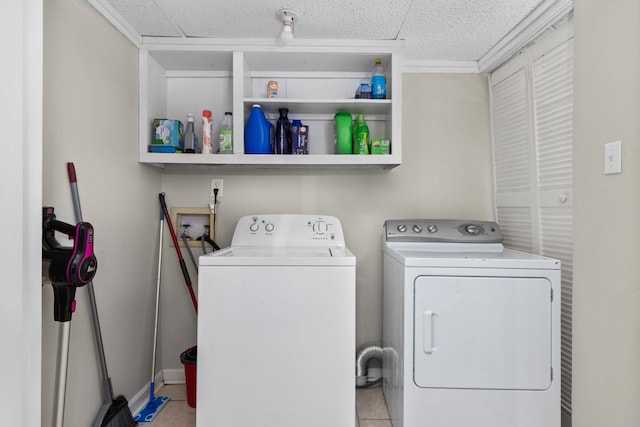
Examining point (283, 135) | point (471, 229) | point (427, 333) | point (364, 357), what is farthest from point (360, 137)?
point (364, 357)

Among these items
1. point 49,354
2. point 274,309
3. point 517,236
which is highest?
point 517,236

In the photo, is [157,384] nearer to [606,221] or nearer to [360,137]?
[360,137]

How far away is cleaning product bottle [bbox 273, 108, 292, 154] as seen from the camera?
2162mm

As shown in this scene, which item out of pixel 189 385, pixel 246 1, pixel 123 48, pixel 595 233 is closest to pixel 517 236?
pixel 595 233

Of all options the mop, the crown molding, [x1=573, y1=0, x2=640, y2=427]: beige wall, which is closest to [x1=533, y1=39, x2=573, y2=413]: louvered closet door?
the crown molding

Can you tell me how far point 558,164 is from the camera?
177 cm

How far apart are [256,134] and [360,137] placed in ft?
2.11

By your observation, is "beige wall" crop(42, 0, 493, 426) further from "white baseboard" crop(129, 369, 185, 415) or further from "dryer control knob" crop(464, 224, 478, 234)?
"dryer control knob" crop(464, 224, 478, 234)

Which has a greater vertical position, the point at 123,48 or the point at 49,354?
the point at 123,48

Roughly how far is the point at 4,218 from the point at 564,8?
7.58 ft

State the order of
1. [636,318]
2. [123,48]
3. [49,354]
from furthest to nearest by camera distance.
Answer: [123,48] < [49,354] < [636,318]

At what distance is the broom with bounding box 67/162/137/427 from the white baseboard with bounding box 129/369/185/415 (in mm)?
180

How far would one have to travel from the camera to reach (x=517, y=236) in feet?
7.00

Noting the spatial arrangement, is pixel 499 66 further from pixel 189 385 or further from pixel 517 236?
pixel 189 385
